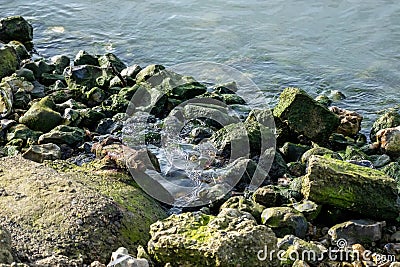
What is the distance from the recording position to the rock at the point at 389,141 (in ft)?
23.7

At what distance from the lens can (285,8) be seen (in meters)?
12.9

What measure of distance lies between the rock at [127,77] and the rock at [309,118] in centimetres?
288

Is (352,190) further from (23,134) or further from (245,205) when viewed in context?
(23,134)

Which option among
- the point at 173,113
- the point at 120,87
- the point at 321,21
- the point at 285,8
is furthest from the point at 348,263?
the point at 285,8

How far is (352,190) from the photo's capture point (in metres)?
5.55

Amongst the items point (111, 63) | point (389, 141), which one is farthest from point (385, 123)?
point (111, 63)

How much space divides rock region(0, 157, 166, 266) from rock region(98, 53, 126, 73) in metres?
4.54

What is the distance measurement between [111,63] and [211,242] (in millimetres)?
6471

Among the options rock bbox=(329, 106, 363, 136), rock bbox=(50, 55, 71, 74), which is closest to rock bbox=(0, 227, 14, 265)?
rock bbox=(329, 106, 363, 136)

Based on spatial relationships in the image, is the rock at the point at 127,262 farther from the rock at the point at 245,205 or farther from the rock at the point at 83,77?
the rock at the point at 83,77

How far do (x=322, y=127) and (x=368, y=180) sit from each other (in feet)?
6.35

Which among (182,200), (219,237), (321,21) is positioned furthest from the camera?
(321,21)

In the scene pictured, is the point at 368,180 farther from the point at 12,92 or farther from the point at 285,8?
the point at 285,8

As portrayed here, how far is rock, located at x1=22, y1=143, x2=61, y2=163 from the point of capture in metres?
6.70
